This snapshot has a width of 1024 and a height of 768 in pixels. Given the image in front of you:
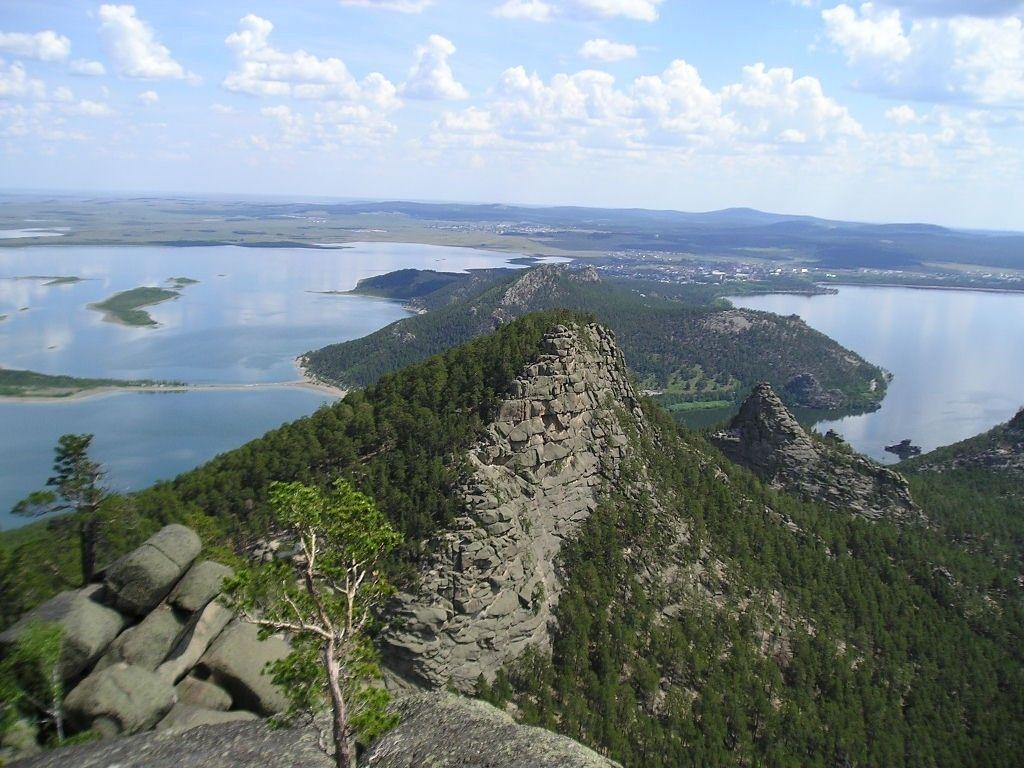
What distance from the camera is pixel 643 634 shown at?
36.0 metres

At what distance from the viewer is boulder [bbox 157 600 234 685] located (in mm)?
20172

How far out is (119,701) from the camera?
18.4 m

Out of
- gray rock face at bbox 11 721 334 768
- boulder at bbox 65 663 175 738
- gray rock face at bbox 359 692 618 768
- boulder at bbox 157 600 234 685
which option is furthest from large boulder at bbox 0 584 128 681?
gray rock face at bbox 359 692 618 768

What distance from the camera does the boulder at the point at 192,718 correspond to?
1847cm

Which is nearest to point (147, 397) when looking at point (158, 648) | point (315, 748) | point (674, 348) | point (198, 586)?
point (674, 348)

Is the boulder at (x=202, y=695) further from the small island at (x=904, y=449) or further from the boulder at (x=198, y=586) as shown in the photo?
the small island at (x=904, y=449)

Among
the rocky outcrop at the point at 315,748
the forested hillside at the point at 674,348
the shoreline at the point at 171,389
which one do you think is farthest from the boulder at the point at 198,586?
the forested hillside at the point at 674,348

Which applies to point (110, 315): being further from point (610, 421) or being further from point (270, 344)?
point (610, 421)

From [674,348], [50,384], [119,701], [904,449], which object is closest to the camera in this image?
[119,701]

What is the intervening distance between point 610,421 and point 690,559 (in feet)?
30.2

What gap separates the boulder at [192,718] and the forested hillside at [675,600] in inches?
346

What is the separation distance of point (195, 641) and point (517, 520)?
16.4 meters

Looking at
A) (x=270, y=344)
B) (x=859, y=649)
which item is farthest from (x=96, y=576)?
(x=270, y=344)

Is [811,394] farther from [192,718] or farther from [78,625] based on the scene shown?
[78,625]
